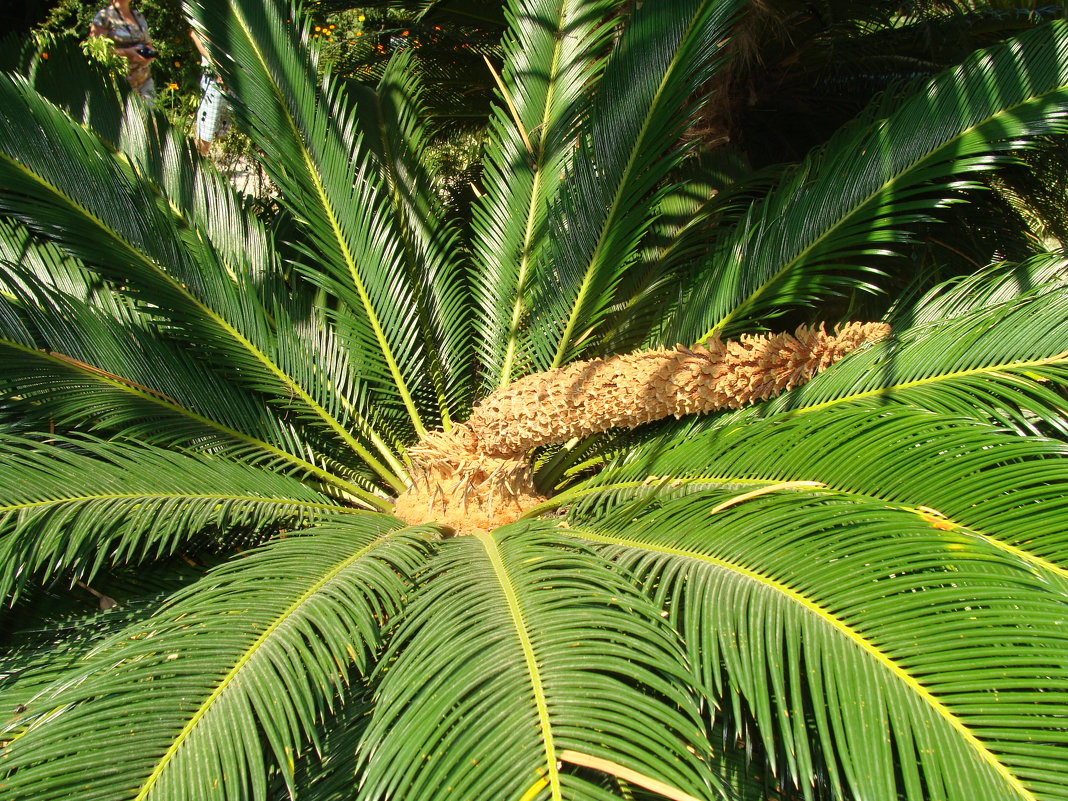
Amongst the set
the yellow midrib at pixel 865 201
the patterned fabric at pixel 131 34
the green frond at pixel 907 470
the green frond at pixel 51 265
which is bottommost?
the green frond at pixel 907 470

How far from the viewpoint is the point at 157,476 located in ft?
6.32

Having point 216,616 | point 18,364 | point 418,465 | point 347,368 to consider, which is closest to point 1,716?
point 216,616

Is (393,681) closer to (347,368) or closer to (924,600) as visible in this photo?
(924,600)

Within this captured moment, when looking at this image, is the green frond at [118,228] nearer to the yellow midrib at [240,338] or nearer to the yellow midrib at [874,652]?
the yellow midrib at [240,338]

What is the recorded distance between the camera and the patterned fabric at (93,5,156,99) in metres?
7.42

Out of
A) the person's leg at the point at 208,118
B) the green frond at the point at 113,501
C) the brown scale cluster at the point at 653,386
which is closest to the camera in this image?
the green frond at the point at 113,501

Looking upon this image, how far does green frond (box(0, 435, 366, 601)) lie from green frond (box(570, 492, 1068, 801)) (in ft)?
3.56

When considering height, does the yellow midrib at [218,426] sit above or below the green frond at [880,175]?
below

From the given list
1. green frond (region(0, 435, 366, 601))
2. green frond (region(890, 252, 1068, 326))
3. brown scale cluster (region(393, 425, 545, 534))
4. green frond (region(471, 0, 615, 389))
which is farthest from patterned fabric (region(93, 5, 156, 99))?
green frond (region(890, 252, 1068, 326))

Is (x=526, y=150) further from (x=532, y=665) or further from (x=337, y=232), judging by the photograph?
(x=532, y=665)

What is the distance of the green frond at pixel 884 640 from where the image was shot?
1.15 metres

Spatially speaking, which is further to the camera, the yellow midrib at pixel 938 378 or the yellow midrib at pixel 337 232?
the yellow midrib at pixel 337 232

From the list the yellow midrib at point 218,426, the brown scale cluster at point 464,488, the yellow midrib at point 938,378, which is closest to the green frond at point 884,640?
the yellow midrib at point 938,378

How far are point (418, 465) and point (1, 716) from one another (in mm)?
1318
